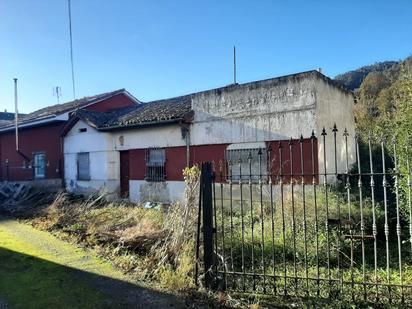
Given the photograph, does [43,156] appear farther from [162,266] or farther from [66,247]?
[162,266]

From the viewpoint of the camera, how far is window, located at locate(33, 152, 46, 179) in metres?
21.0

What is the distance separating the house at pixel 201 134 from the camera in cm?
1131

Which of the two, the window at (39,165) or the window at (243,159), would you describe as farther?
the window at (39,165)

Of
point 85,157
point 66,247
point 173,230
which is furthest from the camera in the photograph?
point 85,157

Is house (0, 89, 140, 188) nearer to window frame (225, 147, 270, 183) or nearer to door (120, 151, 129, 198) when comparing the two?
door (120, 151, 129, 198)

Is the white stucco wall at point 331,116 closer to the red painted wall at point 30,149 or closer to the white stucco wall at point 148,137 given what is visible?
the white stucco wall at point 148,137

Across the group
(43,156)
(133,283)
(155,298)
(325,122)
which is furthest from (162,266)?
(43,156)

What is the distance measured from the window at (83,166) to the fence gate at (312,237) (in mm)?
8406

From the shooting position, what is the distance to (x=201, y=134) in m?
13.6

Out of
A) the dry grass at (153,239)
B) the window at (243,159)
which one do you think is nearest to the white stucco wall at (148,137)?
the window at (243,159)

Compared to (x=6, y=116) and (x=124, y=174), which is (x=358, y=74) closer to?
(x=124, y=174)

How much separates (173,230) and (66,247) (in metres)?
3.33

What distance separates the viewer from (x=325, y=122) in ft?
38.2

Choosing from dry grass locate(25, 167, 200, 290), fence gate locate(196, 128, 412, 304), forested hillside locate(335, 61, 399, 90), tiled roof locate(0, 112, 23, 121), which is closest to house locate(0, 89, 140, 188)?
dry grass locate(25, 167, 200, 290)
